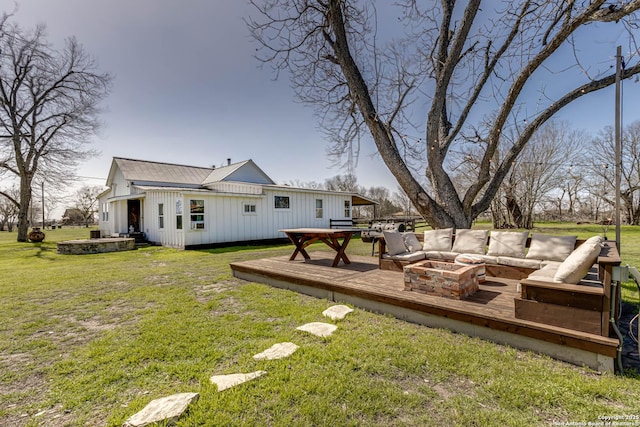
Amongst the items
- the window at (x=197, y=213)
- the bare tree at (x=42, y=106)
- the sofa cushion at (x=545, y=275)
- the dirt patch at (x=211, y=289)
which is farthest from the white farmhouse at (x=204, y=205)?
the sofa cushion at (x=545, y=275)

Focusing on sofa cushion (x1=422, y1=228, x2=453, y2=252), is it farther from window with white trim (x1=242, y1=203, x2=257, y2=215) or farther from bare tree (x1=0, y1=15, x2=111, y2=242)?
bare tree (x1=0, y1=15, x2=111, y2=242)

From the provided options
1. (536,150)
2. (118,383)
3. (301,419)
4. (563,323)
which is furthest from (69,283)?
(536,150)

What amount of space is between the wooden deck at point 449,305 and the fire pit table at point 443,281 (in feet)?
0.34

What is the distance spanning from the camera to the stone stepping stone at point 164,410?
1717 mm

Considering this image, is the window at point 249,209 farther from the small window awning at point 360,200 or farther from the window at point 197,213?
the small window awning at point 360,200

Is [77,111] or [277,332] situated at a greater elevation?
[77,111]

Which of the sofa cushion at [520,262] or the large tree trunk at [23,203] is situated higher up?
the large tree trunk at [23,203]

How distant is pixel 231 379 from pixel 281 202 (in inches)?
491

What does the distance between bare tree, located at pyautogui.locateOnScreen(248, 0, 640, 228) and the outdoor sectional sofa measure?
0.56 m

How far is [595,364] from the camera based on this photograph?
Result: 2.26 metres

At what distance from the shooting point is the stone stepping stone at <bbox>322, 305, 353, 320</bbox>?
3.50 meters

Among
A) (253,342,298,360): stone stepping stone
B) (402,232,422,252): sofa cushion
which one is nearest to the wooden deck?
(402,232,422,252): sofa cushion

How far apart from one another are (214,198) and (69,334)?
9242mm

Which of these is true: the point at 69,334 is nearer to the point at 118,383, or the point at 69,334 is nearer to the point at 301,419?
the point at 118,383
